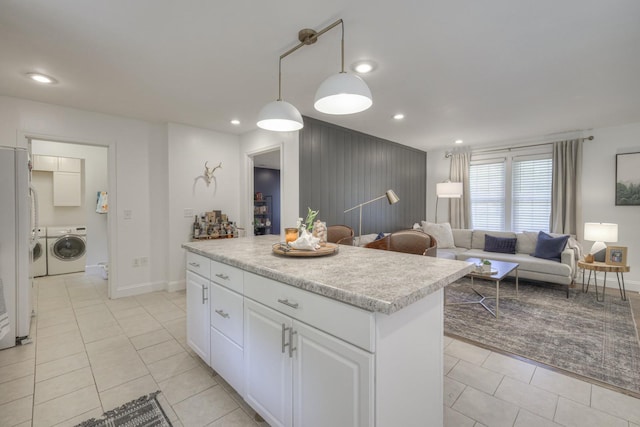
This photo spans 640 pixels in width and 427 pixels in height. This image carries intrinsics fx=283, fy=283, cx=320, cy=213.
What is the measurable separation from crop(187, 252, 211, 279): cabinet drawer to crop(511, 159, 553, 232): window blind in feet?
18.0

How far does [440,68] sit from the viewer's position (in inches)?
95.8

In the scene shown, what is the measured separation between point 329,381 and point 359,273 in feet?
1.57

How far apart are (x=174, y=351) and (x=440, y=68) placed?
3358mm

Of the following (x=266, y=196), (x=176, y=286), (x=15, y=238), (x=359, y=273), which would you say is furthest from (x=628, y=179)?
(x=15, y=238)

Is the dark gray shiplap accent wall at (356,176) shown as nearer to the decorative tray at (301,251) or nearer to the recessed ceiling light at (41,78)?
the decorative tray at (301,251)

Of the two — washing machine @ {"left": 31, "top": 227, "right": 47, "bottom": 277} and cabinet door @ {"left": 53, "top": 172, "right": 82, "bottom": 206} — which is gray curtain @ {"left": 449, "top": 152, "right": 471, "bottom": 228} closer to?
cabinet door @ {"left": 53, "top": 172, "right": 82, "bottom": 206}

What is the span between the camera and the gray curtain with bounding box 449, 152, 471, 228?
5691 millimetres

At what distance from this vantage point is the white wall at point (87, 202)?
16.9 ft

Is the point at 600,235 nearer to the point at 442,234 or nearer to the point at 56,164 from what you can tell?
the point at 442,234

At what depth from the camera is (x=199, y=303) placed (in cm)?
215

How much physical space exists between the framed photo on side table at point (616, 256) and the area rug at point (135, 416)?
16.9 ft

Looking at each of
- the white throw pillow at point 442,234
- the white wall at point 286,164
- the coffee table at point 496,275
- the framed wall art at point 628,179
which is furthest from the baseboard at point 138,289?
the framed wall art at point 628,179

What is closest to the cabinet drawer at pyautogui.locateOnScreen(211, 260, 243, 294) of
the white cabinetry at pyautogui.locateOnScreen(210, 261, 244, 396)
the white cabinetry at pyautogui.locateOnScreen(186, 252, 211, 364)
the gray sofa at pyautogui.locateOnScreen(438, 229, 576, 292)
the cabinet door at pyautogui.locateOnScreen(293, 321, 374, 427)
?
the white cabinetry at pyautogui.locateOnScreen(210, 261, 244, 396)

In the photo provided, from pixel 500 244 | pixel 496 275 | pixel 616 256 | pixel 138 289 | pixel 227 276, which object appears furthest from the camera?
pixel 500 244
